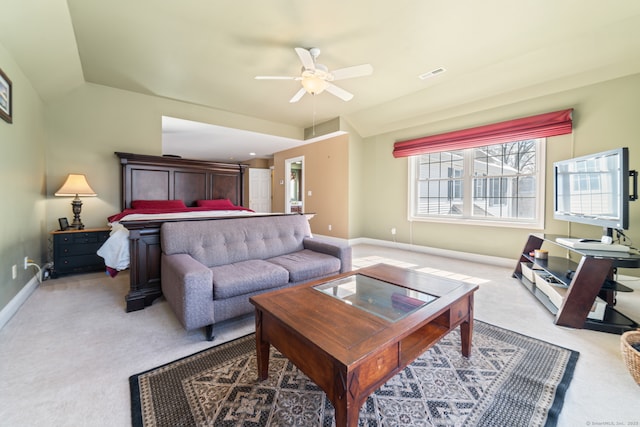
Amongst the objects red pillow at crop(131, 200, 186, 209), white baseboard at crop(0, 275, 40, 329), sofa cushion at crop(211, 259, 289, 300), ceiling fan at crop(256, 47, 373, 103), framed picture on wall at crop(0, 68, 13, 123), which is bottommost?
white baseboard at crop(0, 275, 40, 329)

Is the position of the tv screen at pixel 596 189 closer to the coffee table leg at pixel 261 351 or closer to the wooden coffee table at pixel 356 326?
the wooden coffee table at pixel 356 326

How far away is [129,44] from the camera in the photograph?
2.88 meters

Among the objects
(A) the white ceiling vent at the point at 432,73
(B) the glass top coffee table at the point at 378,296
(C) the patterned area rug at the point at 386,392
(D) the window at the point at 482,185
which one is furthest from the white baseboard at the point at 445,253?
(B) the glass top coffee table at the point at 378,296

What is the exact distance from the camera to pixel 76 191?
3453mm

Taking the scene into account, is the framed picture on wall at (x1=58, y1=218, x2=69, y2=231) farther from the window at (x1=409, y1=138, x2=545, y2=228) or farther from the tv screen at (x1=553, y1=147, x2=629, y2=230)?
the tv screen at (x1=553, y1=147, x2=629, y2=230)

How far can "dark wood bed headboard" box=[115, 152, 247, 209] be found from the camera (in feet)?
13.5

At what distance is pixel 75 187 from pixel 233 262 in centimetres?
268

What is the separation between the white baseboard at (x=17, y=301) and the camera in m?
2.12

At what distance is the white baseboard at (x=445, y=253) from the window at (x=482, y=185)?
0.55 m

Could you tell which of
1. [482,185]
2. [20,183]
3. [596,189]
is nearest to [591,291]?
[596,189]

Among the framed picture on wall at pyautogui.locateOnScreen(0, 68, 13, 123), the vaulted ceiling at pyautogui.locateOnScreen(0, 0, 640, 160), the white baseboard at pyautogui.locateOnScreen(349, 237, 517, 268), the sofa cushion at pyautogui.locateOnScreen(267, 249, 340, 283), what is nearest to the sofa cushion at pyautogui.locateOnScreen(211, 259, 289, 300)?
the sofa cushion at pyautogui.locateOnScreen(267, 249, 340, 283)

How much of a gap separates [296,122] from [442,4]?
3796mm

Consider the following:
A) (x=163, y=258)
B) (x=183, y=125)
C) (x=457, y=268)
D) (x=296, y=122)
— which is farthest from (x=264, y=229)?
(x=296, y=122)

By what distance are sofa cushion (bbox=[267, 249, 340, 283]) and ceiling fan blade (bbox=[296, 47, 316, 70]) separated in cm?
195
